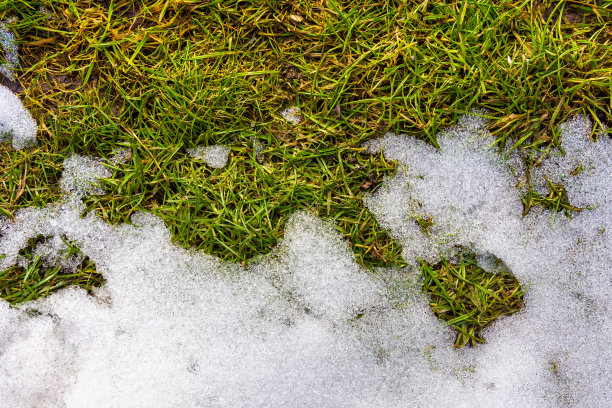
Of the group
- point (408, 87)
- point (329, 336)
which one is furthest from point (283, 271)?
point (408, 87)

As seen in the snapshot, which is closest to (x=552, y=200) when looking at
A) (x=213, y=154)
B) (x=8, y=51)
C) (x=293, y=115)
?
(x=293, y=115)

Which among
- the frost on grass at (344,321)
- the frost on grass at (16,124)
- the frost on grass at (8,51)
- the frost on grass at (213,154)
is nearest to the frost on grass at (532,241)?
the frost on grass at (344,321)

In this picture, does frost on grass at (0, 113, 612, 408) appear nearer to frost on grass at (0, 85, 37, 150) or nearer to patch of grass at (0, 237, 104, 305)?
patch of grass at (0, 237, 104, 305)

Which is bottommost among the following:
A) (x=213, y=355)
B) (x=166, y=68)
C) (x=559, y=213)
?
(x=213, y=355)

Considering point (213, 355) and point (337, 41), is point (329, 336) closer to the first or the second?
point (213, 355)

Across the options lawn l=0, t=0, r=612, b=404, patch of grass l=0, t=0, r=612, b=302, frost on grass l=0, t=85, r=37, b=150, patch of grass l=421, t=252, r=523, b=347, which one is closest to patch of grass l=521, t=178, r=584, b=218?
lawn l=0, t=0, r=612, b=404

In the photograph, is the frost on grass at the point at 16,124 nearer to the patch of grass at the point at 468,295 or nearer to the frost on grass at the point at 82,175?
the frost on grass at the point at 82,175
